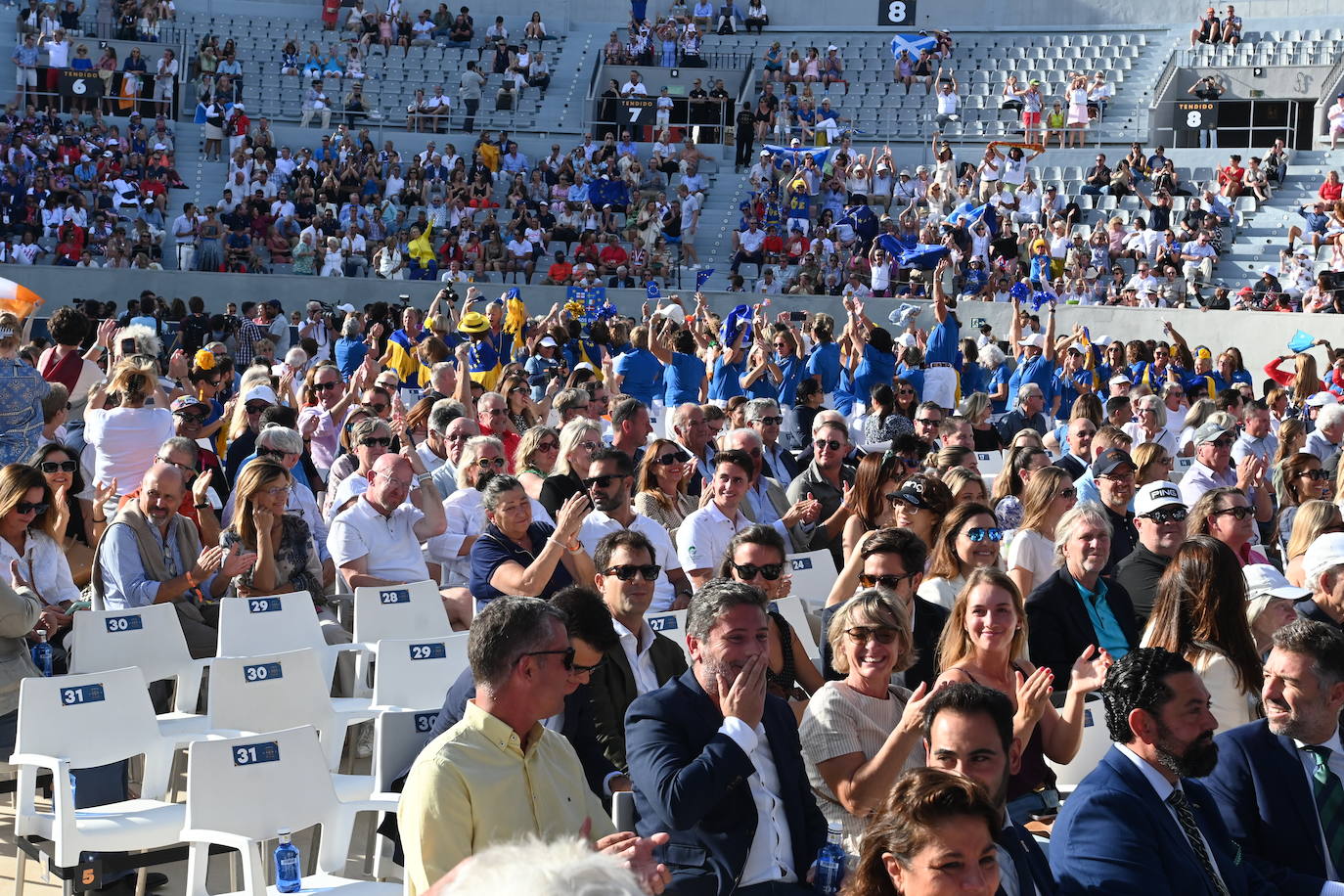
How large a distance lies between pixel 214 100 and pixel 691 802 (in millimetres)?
27929

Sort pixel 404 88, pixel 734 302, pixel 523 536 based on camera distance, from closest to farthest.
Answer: pixel 523 536 < pixel 734 302 < pixel 404 88

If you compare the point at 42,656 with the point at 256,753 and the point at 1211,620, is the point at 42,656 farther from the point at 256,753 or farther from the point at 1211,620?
the point at 1211,620

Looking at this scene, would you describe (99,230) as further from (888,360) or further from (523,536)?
(523,536)

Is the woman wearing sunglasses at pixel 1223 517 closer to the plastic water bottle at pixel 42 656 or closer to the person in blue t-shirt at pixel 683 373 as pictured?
the plastic water bottle at pixel 42 656

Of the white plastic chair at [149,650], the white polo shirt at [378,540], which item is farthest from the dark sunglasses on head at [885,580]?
the white polo shirt at [378,540]

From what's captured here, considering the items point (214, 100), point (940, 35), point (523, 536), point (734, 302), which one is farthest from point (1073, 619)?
point (940, 35)

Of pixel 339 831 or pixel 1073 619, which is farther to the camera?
pixel 1073 619

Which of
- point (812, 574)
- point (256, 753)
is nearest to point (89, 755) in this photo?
point (256, 753)

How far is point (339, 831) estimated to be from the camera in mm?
4781

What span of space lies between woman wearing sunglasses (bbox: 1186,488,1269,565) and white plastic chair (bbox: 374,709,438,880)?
11.5ft

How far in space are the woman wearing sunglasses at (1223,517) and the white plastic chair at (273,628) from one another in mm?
3673

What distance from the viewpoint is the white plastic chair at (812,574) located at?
7.55 m

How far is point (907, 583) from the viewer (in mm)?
5633

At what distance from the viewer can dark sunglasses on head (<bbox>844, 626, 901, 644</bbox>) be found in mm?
4609
